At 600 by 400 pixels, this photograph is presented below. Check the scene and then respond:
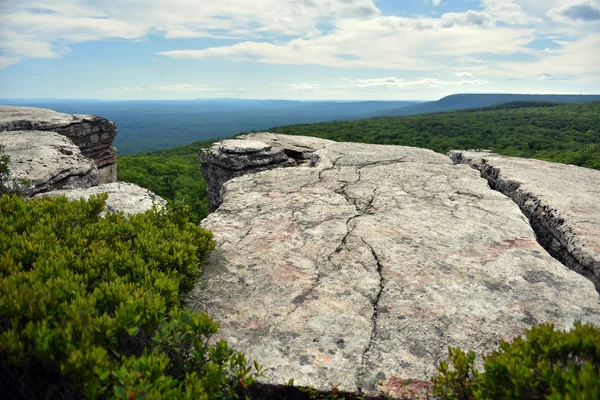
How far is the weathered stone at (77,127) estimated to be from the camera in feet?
34.2

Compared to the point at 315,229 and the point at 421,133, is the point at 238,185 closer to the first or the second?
the point at 315,229

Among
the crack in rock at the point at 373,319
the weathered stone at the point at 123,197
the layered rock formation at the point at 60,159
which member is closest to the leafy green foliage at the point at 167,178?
the layered rock formation at the point at 60,159

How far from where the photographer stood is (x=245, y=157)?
9.99m

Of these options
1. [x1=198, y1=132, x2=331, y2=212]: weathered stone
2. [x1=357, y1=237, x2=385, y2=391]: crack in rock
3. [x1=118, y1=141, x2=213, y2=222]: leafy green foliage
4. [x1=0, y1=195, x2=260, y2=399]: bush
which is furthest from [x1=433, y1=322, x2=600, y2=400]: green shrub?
[x1=118, y1=141, x2=213, y2=222]: leafy green foliage

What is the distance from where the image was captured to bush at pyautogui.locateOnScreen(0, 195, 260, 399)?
6.09ft

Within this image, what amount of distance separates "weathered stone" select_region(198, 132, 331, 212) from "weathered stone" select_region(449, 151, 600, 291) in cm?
478

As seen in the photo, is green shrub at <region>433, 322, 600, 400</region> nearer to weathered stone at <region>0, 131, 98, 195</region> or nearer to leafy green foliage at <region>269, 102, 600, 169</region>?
weathered stone at <region>0, 131, 98, 195</region>

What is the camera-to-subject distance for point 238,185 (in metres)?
6.50

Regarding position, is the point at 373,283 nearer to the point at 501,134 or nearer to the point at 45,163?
the point at 45,163

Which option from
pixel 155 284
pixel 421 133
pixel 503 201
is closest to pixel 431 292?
pixel 155 284

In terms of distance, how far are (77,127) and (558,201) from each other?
13240 millimetres

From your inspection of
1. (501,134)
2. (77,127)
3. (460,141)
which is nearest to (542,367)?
(77,127)

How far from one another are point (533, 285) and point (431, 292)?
1.01 metres

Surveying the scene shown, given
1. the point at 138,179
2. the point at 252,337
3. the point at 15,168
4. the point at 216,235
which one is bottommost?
the point at 138,179
